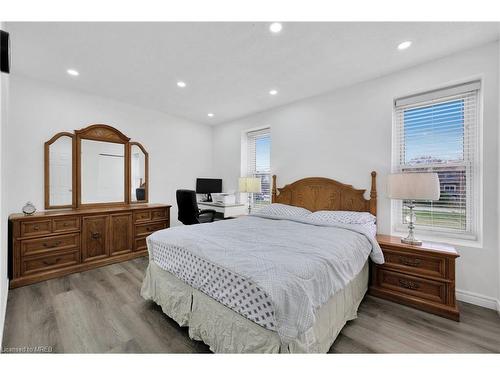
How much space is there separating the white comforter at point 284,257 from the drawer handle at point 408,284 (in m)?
0.32

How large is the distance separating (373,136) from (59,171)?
443 centimetres

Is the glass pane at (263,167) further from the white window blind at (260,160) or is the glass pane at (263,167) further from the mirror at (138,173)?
the mirror at (138,173)

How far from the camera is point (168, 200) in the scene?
4320 mm

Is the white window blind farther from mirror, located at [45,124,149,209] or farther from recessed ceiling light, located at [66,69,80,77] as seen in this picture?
recessed ceiling light, located at [66,69,80,77]

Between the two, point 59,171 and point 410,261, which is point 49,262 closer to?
point 59,171

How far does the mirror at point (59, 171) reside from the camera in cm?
300

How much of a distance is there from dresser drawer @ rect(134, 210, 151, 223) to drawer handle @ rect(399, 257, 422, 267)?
356 cm

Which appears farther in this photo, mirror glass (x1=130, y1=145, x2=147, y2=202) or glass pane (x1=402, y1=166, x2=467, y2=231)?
mirror glass (x1=130, y1=145, x2=147, y2=202)

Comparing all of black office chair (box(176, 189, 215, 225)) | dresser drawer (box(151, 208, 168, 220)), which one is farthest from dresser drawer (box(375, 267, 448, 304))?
dresser drawer (box(151, 208, 168, 220))

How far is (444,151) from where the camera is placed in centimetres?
239

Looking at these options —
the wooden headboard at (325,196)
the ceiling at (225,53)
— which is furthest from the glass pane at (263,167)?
the ceiling at (225,53)

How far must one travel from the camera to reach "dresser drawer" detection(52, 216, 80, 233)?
273cm

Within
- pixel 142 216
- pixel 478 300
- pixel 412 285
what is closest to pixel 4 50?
pixel 142 216
